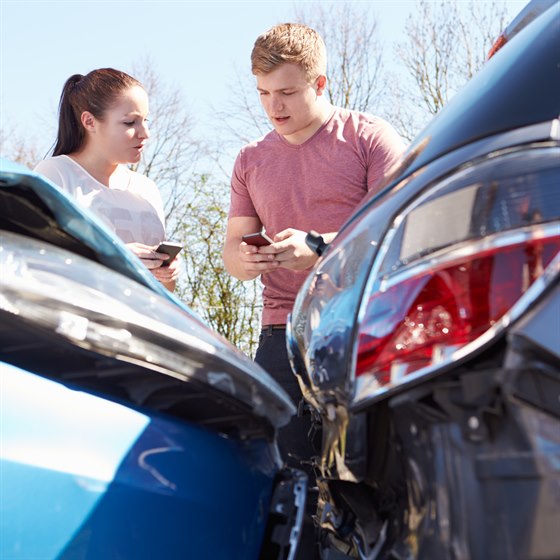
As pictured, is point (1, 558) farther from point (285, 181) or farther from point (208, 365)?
point (285, 181)

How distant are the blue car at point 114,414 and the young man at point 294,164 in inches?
63.4

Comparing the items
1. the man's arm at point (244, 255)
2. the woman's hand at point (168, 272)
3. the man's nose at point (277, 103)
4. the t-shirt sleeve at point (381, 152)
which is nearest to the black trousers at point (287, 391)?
the man's arm at point (244, 255)

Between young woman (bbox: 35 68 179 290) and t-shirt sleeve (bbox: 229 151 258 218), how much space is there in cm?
31

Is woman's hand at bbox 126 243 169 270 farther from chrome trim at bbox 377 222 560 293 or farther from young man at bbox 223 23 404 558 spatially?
chrome trim at bbox 377 222 560 293

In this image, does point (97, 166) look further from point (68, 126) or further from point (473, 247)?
point (473, 247)

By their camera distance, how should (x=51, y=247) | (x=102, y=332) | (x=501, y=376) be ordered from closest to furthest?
(x=501, y=376) → (x=102, y=332) → (x=51, y=247)

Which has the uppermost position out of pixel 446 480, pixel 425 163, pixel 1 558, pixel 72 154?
pixel 72 154

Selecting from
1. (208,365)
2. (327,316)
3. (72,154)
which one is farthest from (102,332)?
(72,154)

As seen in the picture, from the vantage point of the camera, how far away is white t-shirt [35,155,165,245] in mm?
3428

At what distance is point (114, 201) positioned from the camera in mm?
3506

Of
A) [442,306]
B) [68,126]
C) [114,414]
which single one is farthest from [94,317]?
[68,126]

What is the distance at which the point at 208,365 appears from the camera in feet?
4.40

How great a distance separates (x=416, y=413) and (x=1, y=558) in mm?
531

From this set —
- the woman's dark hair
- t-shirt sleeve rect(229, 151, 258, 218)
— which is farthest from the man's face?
the woman's dark hair
